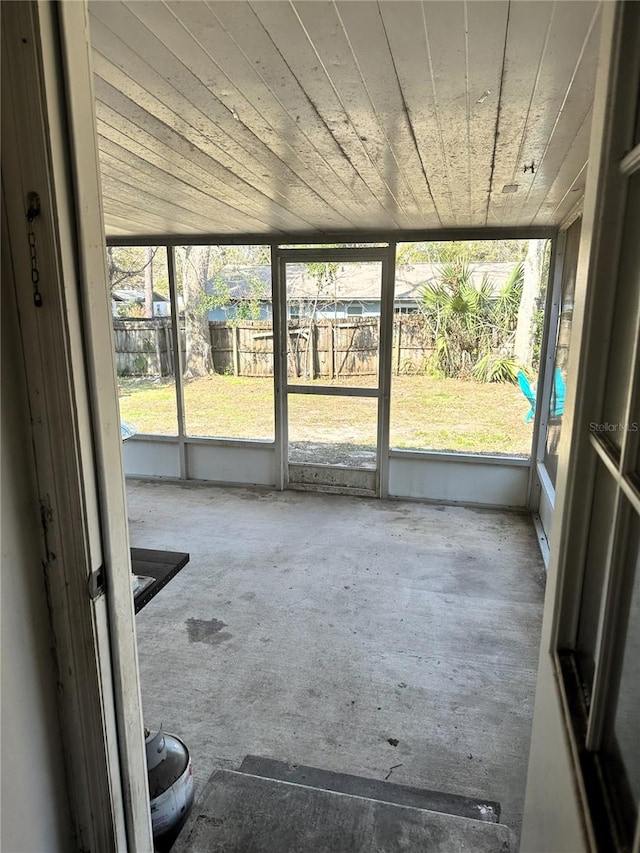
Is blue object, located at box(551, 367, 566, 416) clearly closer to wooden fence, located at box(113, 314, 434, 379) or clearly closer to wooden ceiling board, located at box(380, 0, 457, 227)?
wooden fence, located at box(113, 314, 434, 379)

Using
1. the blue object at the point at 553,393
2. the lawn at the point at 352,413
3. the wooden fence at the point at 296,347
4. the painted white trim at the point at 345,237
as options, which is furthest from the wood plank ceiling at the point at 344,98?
the lawn at the point at 352,413

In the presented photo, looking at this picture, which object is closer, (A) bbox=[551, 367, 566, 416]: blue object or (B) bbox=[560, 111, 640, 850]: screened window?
(B) bbox=[560, 111, 640, 850]: screened window

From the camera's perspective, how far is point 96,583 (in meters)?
1.03

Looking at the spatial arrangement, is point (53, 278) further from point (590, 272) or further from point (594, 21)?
point (594, 21)

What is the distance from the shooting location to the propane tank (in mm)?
1603

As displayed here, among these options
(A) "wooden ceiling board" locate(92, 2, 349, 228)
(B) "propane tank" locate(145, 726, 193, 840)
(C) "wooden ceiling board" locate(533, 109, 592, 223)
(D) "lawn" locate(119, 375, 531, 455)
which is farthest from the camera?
(D) "lawn" locate(119, 375, 531, 455)

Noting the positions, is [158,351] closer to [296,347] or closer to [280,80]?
[296,347]

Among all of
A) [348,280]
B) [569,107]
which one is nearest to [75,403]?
[569,107]

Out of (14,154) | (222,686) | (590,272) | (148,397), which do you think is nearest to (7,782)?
(14,154)

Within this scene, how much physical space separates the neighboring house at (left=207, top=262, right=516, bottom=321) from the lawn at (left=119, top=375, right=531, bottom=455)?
2.19ft

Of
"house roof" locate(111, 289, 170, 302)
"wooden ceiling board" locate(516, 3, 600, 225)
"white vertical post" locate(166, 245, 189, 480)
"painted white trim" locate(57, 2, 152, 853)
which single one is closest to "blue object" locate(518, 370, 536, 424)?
"wooden ceiling board" locate(516, 3, 600, 225)

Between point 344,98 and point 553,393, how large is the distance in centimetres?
311

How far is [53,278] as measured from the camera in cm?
88

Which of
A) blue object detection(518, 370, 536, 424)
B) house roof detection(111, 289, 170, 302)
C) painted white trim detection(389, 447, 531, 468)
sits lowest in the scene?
painted white trim detection(389, 447, 531, 468)
